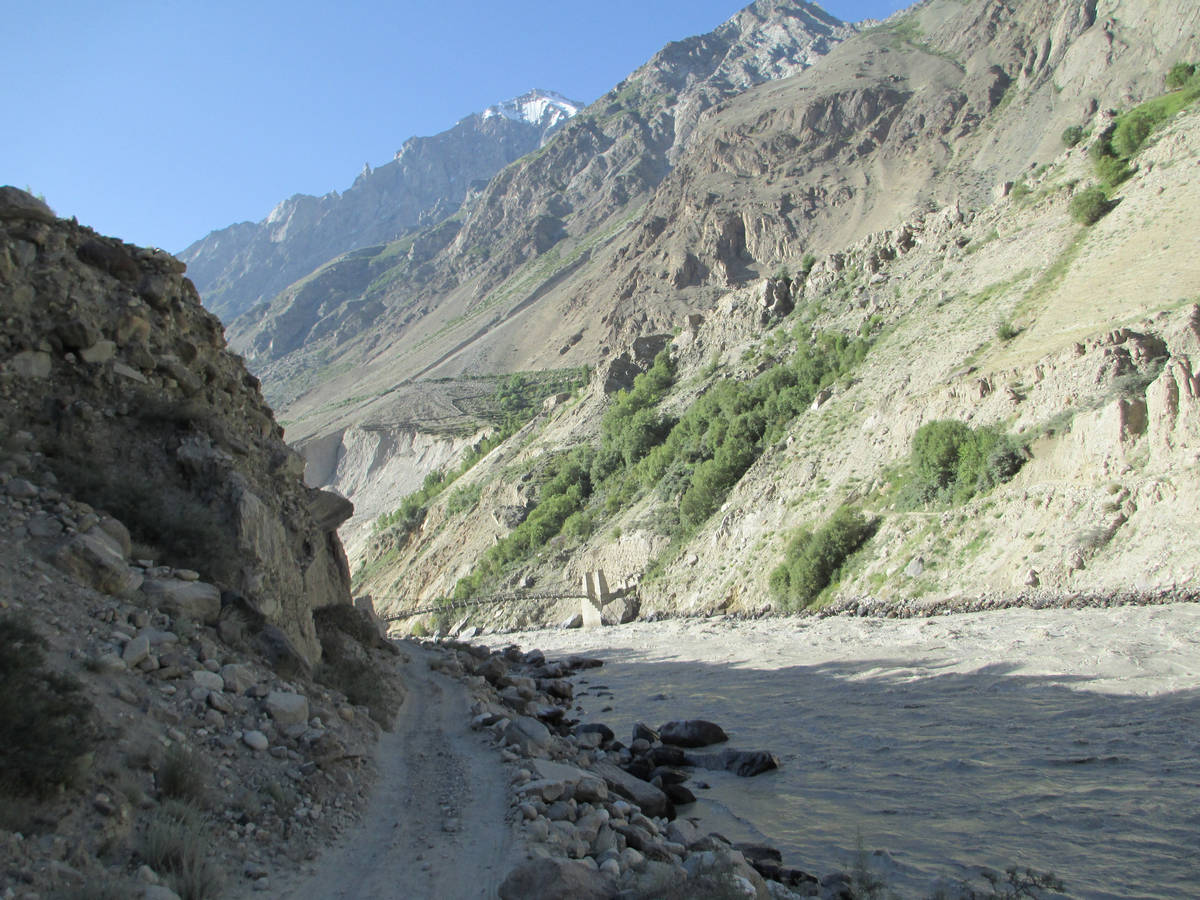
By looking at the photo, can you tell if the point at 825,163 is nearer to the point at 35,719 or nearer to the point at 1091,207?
the point at 1091,207

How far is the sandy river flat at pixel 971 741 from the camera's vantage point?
7.39 meters

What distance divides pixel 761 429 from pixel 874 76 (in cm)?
10532

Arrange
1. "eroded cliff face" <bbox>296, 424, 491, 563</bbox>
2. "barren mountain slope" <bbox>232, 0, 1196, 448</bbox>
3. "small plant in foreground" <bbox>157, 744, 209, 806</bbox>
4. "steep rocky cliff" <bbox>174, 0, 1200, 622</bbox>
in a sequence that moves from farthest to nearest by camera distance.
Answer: "barren mountain slope" <bbox>232, 0, 1196, 448</bbox> → "eroded cliff face" <bbox>296, 424, 491, 563</bbox> → "steep rocky cliff" <bbox>174, 0, 1200, 622</bbox> → "small plant in foreground" <bbox>157, 744, 209, 806</bbox>

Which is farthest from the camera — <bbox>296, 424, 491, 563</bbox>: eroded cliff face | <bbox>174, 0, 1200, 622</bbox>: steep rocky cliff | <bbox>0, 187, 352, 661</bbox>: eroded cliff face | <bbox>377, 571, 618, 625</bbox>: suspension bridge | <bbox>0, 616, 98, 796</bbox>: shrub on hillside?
<bbox>296, 424, 491, 563</bbox>: eroded cliff face

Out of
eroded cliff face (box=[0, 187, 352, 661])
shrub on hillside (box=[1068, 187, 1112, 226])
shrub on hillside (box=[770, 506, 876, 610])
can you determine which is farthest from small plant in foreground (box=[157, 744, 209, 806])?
shrub on hillside (box=[1068, 187, 1112, 226])

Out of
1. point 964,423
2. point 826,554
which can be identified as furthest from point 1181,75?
point 826,554

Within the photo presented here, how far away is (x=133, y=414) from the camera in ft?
30.9

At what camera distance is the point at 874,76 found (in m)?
120

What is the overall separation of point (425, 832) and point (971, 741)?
26.0ft

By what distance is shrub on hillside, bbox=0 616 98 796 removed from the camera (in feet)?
14.6

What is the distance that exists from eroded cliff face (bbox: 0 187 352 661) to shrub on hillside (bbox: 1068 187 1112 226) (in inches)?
1383

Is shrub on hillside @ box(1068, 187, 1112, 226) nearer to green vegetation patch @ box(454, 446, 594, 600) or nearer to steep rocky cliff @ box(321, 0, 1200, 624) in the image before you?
steep rocky cliff @ box(321, 0, 1200, 624)

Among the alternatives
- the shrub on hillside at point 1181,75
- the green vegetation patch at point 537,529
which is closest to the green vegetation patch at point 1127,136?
the shrub on hillside at point 1181,75

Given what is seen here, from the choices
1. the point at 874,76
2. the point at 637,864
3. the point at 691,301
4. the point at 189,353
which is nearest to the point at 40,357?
the point at 189,353
